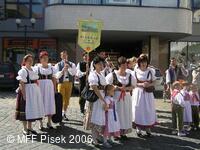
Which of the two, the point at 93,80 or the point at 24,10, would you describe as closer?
the point at 93,80

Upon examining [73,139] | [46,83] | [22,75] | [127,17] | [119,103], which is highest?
[127,17]

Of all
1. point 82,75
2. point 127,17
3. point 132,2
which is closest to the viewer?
point 82,75

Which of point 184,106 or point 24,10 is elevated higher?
point 24,10

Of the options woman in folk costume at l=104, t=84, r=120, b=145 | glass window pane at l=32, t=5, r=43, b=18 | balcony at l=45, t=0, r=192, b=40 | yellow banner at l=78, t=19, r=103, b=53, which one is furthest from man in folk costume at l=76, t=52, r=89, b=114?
glass window pane at l=32, t=5, r=43, b=18

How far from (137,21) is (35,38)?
788cm

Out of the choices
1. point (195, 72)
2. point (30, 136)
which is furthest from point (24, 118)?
point (195, 72)

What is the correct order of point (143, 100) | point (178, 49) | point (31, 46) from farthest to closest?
A: point (178, 49), point (31, 46), point (143, 100)

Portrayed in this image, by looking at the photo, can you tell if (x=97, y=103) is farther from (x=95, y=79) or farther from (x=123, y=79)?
(x=123, y=79)

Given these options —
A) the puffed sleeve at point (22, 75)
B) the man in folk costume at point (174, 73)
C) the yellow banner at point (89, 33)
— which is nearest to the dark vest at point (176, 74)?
the man in folk costume at point (174, 73)

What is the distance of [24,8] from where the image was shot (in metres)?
29.3

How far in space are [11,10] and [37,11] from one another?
5.45ft

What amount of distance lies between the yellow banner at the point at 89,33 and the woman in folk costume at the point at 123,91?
285 cm

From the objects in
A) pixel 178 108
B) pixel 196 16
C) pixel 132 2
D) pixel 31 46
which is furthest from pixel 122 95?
pixel 196 16

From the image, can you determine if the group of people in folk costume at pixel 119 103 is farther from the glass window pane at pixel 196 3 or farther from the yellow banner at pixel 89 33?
the glass window pane at pixel 196 3
